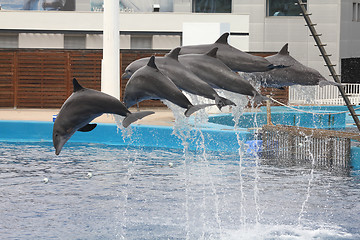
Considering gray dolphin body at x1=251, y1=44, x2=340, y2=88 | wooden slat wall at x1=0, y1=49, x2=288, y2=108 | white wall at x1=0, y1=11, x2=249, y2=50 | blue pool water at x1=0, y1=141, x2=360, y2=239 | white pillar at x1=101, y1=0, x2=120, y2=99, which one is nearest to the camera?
gray dolphin body at x1=251, y1=44, x2=340, y2=88

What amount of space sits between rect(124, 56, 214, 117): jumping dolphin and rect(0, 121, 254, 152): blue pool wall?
10.5 m

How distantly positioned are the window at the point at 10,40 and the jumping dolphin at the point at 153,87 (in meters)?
29.9

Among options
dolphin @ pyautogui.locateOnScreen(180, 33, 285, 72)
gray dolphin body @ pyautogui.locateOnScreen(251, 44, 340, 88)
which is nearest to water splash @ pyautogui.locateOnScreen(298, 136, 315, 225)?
gray dolphin body @ pyautogui.locateOnScreen(251, 44, 340, 88)

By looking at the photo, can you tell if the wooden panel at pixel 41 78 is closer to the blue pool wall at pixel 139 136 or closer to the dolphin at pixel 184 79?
the blue pool wall at pixel 139 136

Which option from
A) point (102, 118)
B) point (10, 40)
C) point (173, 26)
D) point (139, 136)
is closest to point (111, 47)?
point (102, 118)

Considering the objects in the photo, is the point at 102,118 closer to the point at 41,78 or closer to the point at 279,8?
the point at 41,78

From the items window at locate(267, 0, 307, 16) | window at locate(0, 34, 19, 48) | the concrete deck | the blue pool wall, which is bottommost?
the blue pool wall

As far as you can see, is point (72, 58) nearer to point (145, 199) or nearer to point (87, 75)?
point (87, 75)

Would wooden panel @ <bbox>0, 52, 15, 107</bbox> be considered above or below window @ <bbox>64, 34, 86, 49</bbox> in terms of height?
below

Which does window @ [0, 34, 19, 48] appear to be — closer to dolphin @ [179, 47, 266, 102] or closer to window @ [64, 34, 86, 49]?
window @ [64, 34, 86, 49]

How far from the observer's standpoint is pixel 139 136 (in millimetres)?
16609

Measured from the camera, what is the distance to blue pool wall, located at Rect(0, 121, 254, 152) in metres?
15.4

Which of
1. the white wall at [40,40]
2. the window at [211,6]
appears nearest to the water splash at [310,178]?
the white wall at [40,40]

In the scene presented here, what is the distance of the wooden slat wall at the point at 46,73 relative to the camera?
77.9ft
